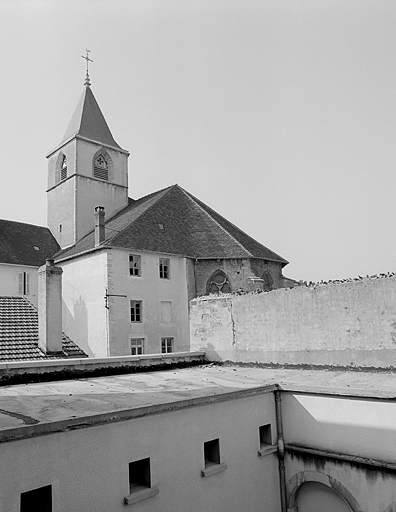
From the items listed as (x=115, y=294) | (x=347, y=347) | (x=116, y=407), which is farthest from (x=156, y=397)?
(x=115, y=294)

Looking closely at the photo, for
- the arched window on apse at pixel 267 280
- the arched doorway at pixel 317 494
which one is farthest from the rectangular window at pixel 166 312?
the arched doorway at pixel 317 494

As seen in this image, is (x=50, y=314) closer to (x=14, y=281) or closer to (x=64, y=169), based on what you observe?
(x=14, y=281)

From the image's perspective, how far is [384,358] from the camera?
36.6ft

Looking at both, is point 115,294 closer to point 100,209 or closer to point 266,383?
point 100,209

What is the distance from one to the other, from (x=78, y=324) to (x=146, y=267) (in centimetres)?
524

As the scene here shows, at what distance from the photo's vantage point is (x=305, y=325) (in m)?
12.8

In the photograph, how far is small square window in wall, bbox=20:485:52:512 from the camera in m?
5.75

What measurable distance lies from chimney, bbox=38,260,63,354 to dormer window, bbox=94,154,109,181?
1962 centimetres

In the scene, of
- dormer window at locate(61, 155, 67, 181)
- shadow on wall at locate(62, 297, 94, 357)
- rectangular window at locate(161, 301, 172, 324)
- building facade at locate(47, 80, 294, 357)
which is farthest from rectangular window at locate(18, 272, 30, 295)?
rectangular window at locate(161, 301, 172, 324)

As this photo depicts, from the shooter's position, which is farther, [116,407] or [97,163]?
[97,163]

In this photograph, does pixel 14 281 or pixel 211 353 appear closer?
pixel 211 353

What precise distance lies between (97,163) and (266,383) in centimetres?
2860

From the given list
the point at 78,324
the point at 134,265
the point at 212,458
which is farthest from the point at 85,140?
the point at 212,458

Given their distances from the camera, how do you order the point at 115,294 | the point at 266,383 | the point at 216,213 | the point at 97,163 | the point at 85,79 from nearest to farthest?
the point at 266,383
the point at 115,294
the point at 216,213
the point at 97,163
the point at 85,79
